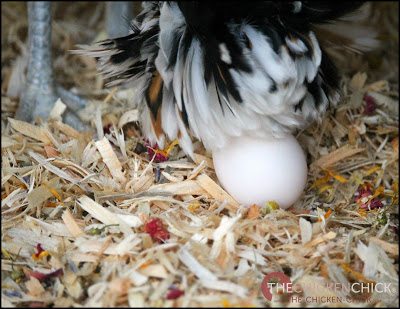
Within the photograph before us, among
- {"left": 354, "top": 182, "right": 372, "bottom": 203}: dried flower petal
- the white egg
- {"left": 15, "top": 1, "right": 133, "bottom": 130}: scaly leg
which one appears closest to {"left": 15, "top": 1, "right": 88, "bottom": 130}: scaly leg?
{"left": 15, "top": 1, "right": 133, "bottom": 130}: scaly leg

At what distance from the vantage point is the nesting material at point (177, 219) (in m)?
0.76

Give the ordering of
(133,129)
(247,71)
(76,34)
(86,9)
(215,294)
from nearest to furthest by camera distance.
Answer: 1. (215,294)
2. (247,71)
3. (133,129)
4. (76,34)
5. (86,9)

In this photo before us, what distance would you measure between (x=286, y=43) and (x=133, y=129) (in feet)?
1.36

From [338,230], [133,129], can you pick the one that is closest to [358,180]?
[338,230]

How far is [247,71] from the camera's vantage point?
0.85 m

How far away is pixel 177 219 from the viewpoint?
0.89m

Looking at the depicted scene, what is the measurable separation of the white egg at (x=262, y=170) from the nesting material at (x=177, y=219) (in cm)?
3

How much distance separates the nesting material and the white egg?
0.03m

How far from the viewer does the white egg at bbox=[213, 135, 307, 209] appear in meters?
0.91

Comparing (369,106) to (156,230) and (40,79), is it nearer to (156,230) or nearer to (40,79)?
(156,230)

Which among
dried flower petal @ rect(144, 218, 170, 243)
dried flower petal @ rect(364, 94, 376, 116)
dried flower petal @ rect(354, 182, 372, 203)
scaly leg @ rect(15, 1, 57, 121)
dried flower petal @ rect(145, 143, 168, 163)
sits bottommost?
dried flower petal @ rect(354, 182, 372, 203)

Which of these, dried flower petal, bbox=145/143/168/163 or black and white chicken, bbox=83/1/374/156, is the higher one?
black and white chicken, bbox=83/1/374/156

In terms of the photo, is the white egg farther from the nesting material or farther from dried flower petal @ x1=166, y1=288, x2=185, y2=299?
dried flower petal @ x1=166, y1=288, x2=185, y2=299

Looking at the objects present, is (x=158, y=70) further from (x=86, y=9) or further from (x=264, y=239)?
(x=86, y=9)
